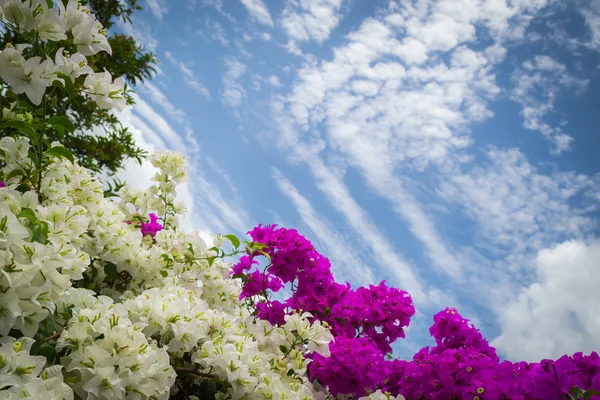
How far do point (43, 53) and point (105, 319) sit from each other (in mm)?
968

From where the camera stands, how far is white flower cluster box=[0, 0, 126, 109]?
5.24 ft

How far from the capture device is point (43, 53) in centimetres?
170

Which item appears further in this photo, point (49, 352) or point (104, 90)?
point (104, 90)

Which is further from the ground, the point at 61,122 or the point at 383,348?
the point at 383,348

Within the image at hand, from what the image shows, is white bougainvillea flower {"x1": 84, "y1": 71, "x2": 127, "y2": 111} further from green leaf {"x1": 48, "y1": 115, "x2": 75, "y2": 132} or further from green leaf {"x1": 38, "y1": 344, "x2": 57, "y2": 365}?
green leaf {"x1": 38, "y1": 344, "x2": 57, "y2": 365}

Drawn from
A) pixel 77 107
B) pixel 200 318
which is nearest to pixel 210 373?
pixel 200 318

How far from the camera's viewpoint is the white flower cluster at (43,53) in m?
1.60

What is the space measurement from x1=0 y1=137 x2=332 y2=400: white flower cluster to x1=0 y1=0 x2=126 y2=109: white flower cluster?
0.39 metres

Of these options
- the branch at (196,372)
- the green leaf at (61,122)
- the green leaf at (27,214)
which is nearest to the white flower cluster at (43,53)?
the green leaf at (61,122)

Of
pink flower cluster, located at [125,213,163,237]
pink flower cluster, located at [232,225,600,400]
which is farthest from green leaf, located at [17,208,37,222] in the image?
pink flower cluster, located at [125,213,163,237]

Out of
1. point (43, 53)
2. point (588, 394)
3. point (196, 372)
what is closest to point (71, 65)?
point (43, 53)

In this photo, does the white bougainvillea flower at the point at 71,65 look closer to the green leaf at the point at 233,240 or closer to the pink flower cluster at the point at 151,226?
the green leaf at the point at 233,240

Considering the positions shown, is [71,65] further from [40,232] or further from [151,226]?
[151,226]

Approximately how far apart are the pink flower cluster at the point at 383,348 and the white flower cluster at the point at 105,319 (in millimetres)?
224
